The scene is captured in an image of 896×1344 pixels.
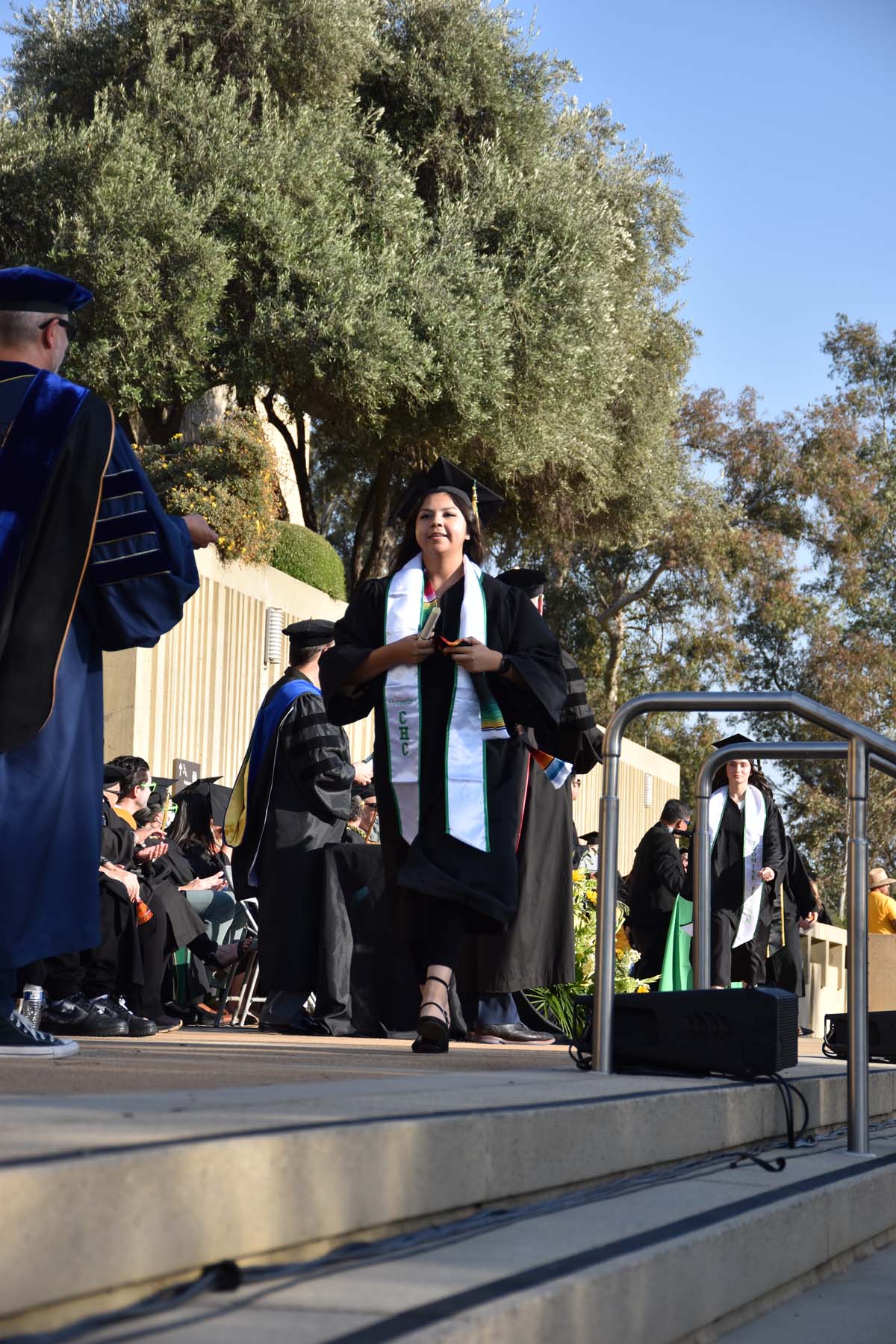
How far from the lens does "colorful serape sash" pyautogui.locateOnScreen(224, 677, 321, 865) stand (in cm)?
767

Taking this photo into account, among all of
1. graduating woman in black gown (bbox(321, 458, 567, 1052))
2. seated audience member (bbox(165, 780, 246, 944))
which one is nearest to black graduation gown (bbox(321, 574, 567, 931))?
graduating woman in black gown (bbox(321, 458, 567, 1052))

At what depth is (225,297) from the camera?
60.1 ft

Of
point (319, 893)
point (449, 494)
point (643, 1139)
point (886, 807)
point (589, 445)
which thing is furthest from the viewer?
point (886, 807)

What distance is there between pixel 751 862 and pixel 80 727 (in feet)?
21.9

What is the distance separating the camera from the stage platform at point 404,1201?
1.92 metres

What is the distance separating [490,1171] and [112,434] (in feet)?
7.48

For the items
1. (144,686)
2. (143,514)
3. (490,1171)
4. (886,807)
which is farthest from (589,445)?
(490,1171)

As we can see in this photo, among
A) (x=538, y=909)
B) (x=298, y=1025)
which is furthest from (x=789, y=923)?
(x=298, y=1025)

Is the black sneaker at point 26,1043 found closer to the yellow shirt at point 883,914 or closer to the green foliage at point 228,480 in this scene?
the yellow shirt at point 883,914

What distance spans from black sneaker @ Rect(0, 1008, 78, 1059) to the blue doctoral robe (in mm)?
126

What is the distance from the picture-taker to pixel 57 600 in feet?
13.6

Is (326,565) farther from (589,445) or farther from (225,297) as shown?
(589,445)

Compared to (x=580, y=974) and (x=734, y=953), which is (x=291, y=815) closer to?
(x=580, y=974)

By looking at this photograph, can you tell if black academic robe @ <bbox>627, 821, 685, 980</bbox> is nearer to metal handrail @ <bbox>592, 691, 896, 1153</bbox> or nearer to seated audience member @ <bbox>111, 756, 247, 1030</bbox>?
seated audience member @ <bbox>111, 756, 247, 1030</bbox>
